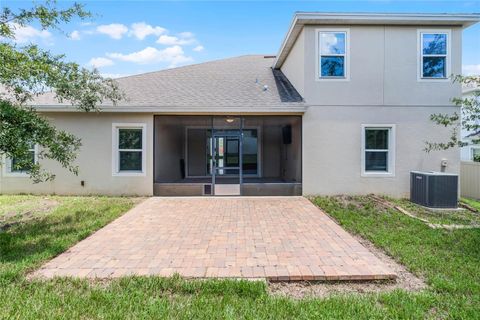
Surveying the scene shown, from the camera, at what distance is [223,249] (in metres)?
4.88

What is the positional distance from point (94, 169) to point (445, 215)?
1100 cm

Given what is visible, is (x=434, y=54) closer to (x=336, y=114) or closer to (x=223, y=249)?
(x=336, y=114)

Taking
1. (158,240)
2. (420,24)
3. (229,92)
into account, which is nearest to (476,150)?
(420,24)

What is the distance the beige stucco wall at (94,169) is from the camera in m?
9.98

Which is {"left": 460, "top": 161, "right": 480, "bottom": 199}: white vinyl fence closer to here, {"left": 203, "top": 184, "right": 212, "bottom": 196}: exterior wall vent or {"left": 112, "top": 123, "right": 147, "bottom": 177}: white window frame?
{"left": 203, "top": 184, "right": 212, "bottom": 196}: exterior wall vent

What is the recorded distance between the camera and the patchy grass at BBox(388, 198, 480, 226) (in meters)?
6.88

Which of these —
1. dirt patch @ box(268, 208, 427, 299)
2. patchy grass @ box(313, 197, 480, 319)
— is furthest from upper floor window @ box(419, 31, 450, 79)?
dirt patch @ box(268, 208, 427, 299)

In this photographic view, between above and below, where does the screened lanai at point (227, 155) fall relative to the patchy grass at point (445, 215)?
above

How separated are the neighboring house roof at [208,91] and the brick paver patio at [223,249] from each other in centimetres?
388

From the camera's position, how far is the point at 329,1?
35.5ft

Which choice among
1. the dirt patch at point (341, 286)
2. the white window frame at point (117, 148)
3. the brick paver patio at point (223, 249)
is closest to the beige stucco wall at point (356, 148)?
the brick paver patio at point (223, 249)

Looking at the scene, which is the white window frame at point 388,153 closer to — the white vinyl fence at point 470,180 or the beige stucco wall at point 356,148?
the beige stucco wall at point 356,148

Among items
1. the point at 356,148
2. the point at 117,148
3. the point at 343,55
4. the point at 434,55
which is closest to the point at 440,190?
the point at 356,148

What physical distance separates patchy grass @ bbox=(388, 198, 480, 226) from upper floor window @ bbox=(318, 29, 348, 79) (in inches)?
187
